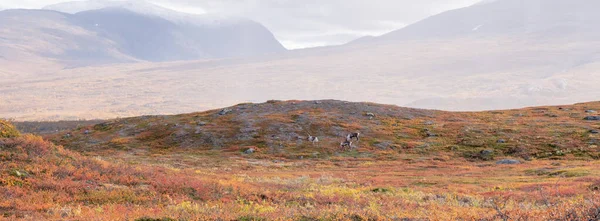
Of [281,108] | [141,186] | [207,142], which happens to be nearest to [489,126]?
[281,108]

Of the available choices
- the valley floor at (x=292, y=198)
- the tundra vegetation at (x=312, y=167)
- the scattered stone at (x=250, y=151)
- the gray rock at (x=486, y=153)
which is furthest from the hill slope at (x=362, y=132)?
the valley floor at (x=292, y=198)

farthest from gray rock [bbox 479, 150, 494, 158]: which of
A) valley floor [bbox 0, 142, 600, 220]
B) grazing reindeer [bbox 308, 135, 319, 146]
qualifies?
grazing reindeer [bbox 308, 135, 319, 146]

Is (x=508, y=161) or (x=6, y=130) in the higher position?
(x=6, y=130)

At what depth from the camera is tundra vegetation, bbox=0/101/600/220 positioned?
54.0 ft

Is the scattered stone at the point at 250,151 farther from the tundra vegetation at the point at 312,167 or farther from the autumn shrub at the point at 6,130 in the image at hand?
the autumn shrub at the point at 6,130

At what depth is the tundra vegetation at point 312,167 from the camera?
16453 mm

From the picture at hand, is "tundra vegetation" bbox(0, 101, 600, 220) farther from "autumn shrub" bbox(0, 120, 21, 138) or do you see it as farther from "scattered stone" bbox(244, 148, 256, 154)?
"scattered stone" bbox(244, 148, 256, 154)

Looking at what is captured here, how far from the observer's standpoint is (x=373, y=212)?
49.5 ft

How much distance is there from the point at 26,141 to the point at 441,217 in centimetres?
2224

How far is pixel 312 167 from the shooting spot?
4866cm

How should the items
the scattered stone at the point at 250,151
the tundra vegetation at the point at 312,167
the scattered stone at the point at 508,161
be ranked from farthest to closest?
the scattered stone at the point at 250,151 < the scattered stone at the point at 508,161 < the tundra vegetation at the point at 312,167

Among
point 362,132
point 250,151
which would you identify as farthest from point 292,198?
point 362,132

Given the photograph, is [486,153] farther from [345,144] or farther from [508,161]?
[345,144]

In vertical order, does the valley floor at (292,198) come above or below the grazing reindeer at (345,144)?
above
